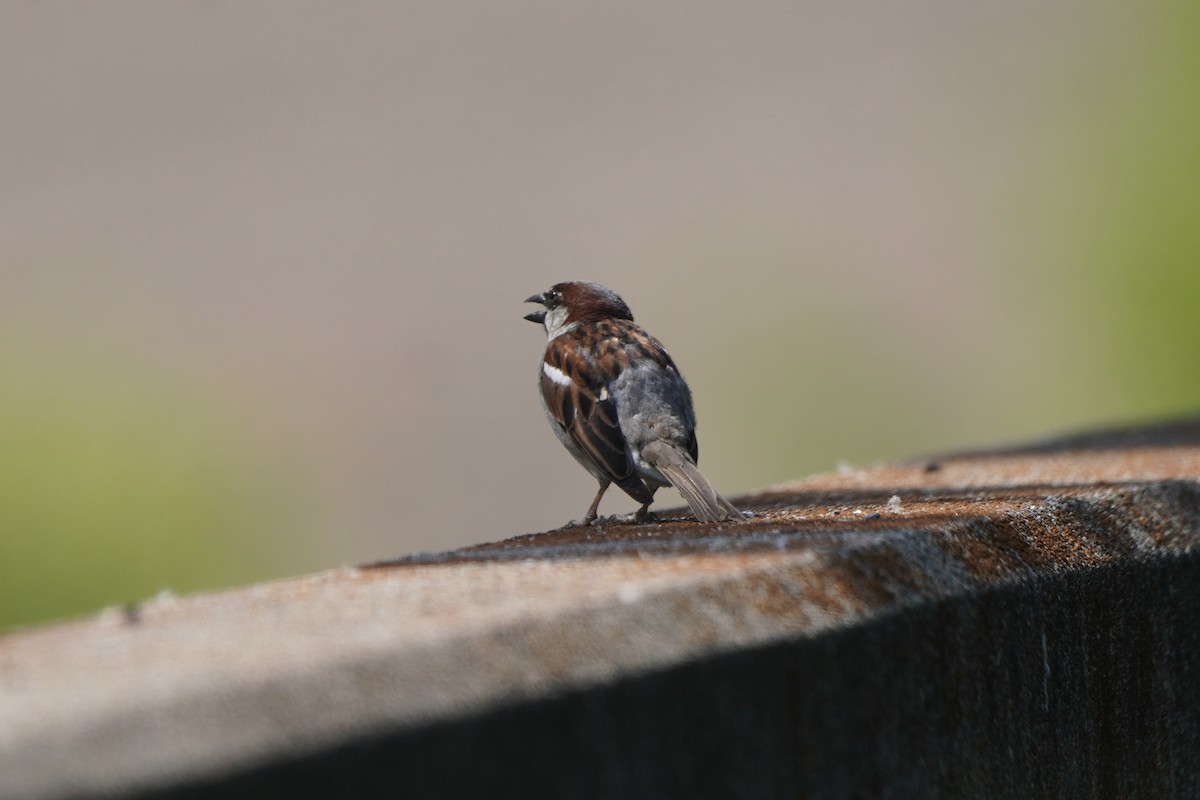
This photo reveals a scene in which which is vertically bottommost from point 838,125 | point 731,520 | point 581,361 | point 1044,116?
point 731,520

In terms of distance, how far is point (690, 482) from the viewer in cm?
403

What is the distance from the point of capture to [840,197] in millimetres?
31703

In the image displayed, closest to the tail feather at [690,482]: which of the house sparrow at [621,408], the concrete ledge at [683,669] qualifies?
the house sparrow at [621,408]

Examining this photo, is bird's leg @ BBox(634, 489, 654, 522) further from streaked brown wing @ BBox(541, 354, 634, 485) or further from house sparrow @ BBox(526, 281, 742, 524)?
streaked brown wing @ BBox(541, 354, 634, 485)

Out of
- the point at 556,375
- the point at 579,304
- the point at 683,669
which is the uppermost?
the point at 579,304

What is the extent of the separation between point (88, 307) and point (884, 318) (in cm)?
1344

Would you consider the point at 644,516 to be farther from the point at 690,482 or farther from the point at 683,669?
the point at 683,669

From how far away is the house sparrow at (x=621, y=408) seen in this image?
14.3ft

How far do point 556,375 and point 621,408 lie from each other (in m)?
0.28

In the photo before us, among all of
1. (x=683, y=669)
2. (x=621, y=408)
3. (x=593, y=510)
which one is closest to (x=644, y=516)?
(x=593, y=510)

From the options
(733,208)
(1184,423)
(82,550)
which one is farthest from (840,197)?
(1184,423)

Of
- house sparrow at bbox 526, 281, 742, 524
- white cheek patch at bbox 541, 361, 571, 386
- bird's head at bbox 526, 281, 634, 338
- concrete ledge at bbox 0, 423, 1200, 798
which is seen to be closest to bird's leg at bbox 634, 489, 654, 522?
house sparrow at bbox 526, 281, 742, 524

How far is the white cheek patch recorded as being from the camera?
455 cm

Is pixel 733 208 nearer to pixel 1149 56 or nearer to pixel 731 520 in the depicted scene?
pixel 1149 56
